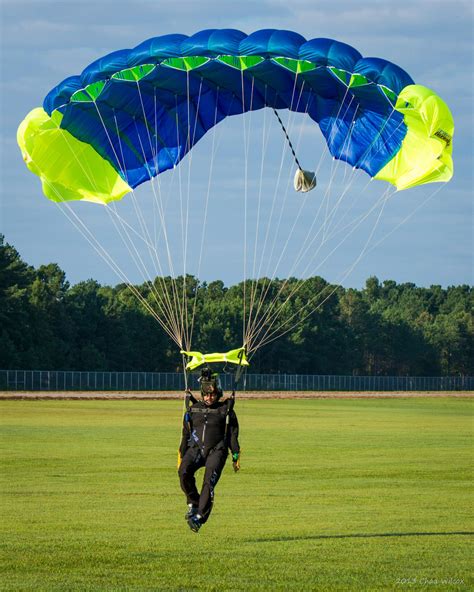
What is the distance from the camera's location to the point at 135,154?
2056 cm

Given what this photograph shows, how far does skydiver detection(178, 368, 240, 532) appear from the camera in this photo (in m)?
15.1

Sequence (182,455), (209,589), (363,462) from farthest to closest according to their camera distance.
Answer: (363,462), (182,455), (209,589)

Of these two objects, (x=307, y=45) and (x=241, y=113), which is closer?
(x=307, y=45)

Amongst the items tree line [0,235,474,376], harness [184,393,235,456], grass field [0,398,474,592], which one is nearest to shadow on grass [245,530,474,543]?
grass field [0,398,474,592]

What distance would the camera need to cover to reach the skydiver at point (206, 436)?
1513 centimetres

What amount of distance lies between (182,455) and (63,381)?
73.2 meters

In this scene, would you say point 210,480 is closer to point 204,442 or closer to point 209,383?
point 204,442

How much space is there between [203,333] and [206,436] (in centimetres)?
9103

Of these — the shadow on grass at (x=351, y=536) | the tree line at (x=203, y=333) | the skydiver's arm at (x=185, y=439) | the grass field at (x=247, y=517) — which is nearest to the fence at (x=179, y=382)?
the tree line at (x=203, y=333)

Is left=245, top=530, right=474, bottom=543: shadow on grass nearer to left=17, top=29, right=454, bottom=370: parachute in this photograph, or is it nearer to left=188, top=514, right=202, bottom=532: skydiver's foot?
left=188, top=514, right=202, bottom=532: skydiver's foot

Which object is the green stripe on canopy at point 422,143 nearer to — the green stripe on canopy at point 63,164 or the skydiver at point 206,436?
the green stripe on canopy at point 63,164

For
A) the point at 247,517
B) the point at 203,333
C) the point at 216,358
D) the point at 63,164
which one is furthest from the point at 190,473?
the point at 203,333

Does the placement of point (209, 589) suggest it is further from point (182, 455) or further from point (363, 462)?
point (363, 462)

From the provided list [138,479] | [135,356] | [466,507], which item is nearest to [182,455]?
[466,507]
